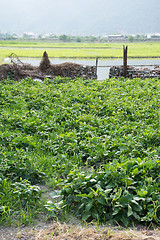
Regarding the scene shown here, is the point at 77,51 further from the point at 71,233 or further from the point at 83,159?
the point at 71,233

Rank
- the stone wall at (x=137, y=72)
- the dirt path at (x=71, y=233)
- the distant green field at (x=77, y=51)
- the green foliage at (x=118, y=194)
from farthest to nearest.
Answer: the distant green field at (x=77, y=51) < the stone wall at (x=137, y=72) < the green foliage at (x=118, y=194) < the dirt path at (x=71, y=233)

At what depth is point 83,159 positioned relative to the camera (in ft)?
16.4

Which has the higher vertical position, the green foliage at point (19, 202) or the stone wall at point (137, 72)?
the stone wall at point (137, 72)

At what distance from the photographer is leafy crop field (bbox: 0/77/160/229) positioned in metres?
3.35

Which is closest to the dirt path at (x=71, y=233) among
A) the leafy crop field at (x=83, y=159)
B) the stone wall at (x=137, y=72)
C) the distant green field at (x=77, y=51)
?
the leafy crop field at (x=83, y=159)

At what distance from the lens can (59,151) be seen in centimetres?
510

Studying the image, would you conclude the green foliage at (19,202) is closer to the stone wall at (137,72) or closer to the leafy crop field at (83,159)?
the leafy crop field at (83,159)

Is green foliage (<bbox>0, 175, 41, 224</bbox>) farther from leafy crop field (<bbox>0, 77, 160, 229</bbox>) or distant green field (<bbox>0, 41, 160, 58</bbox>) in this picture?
distant green field (<bbox>0, 41, 160, 58</bbox>)

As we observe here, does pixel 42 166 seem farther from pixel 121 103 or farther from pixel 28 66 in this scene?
pixel 28 66

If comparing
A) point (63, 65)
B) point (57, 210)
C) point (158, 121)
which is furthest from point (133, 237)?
point (63, 65)

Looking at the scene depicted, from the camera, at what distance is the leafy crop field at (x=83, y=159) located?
11.0ft

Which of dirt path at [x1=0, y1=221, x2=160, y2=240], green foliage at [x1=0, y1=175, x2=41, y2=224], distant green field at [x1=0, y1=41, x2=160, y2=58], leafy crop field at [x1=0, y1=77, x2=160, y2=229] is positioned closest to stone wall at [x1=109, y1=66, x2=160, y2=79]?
leafy crop field at [x1=0, y1=77, x2=160, y2=229]

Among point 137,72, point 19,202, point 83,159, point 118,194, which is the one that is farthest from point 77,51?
point 118,194

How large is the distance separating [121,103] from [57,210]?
16.3 ft
